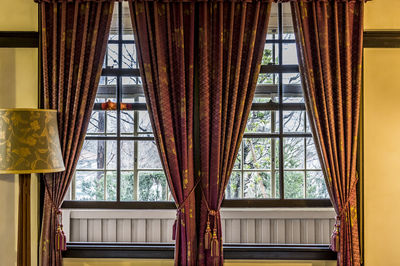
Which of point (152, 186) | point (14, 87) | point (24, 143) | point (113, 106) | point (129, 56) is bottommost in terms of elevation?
point (152, 186)

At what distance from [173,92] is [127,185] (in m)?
1.06

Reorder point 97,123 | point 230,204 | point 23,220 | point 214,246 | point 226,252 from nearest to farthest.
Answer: point 23,220 < point 214,246 < point 226,252 < point 230,204 < point 97,123

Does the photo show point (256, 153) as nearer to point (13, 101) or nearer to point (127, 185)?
point (127, 185)

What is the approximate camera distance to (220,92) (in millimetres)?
2852

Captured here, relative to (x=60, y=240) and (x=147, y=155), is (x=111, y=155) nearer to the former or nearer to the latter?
(x=147, y=155)

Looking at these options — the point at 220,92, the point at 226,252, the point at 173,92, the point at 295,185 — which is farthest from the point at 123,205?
Answer: the point at 295,185

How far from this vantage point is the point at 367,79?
3.01 meters

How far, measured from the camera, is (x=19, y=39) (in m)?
2.99

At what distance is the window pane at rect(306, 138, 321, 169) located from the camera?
3273mm

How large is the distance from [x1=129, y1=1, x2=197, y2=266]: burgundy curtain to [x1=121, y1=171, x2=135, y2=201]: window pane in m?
0.62

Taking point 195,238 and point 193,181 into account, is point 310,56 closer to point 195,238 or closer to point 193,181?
point 193,181

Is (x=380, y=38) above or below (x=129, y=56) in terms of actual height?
above

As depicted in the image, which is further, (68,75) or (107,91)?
(107,91)

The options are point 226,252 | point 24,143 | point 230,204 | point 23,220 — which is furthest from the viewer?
point 230,204
